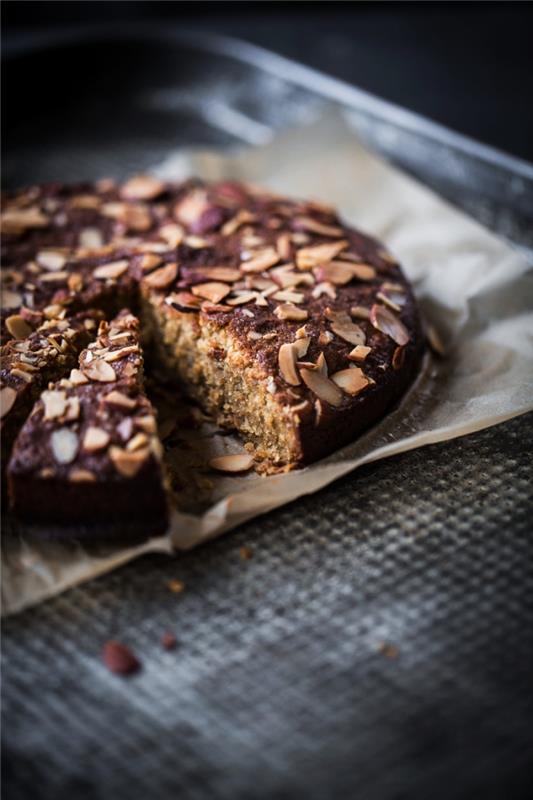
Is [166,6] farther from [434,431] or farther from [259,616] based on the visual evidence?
[259,616]

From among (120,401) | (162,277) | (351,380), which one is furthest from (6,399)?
(351,380)

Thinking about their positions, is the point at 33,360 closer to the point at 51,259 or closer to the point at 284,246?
the point at 51,259

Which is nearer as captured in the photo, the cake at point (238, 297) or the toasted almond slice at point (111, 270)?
the cake at point (238, 297)

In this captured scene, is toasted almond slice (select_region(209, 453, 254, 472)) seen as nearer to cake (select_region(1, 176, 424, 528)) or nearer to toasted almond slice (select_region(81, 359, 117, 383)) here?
cake (select_region(1, 176, 424, 528))

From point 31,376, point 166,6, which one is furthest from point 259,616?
point 166,6

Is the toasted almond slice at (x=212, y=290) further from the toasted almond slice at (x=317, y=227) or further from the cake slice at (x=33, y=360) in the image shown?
the toasted almond slice at (x=317, y=227)

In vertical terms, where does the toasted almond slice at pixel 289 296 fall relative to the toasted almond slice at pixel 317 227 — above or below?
below

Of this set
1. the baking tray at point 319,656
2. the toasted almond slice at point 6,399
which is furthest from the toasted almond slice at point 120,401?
the baking tray at point 319,656
